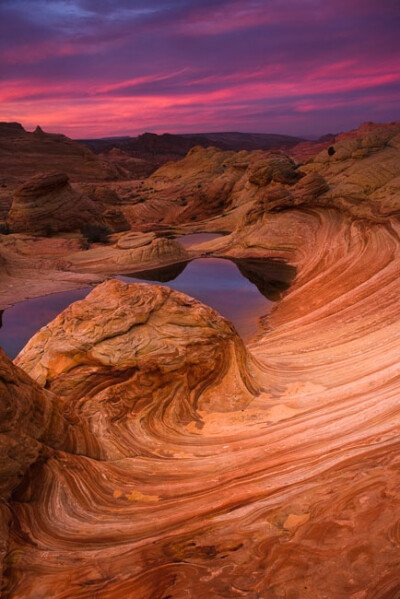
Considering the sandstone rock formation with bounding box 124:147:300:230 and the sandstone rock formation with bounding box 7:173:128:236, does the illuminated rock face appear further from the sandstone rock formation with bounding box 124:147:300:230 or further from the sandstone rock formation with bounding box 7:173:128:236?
the sandstone rock formation with bounding box 7:173:128:236

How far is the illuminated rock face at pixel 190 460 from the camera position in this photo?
2.94 metres

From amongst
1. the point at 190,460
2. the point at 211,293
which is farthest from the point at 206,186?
the point at 190,460

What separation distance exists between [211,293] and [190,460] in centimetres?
1095

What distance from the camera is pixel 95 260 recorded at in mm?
19922

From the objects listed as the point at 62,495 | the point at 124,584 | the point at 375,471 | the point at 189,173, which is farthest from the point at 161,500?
the point at 189,173

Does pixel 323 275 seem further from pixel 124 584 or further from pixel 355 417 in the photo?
pixel 124 584

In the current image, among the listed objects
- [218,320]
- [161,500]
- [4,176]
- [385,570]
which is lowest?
[161,500]

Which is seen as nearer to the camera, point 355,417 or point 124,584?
point 124,584

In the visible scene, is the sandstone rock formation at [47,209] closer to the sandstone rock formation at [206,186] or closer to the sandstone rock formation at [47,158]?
the sandstone rock formation at [206,186]

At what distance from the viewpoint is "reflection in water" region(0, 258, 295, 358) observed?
12758 millimetres

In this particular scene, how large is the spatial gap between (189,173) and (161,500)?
4374 centimetres

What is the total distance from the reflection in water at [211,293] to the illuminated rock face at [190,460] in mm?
5480

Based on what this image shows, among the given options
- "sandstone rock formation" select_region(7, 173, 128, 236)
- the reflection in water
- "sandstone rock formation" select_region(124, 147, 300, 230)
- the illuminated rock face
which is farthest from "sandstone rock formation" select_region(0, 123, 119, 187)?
the illuminated rock face

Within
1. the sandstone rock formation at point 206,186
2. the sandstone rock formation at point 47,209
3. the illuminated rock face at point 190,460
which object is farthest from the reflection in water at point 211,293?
the sandstone rock formation at point 47,209
